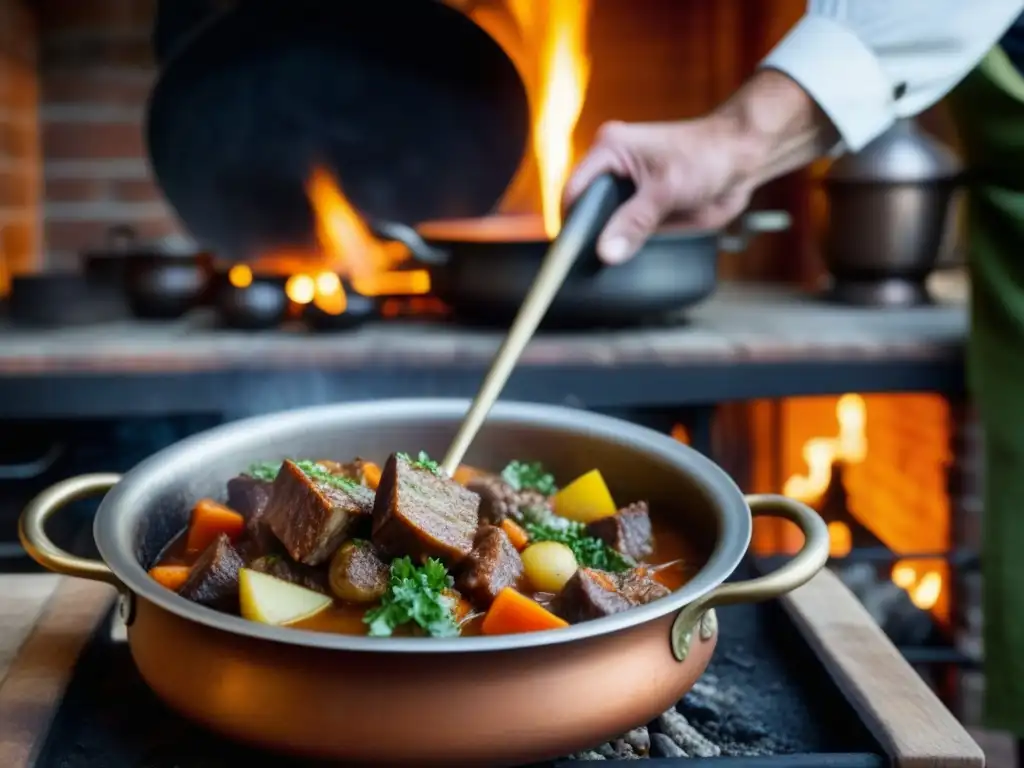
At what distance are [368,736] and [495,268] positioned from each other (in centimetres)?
131

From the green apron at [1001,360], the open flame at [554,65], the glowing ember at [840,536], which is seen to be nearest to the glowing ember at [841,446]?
the glowing ember at [840,536]

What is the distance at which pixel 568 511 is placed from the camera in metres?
1.08

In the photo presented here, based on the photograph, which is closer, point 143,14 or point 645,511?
point 645,511

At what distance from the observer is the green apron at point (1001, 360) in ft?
5.47

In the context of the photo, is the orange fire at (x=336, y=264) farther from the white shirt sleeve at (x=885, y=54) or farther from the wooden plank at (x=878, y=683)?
the wooden plank at (x=878, y=683)

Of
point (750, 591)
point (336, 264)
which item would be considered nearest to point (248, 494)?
point (750, 591)

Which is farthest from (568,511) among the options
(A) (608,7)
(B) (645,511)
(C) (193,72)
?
(A) (608,7)

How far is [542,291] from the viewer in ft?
3.85

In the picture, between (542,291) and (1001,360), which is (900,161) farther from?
(542,291)

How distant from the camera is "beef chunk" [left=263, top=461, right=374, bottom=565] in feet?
2.80

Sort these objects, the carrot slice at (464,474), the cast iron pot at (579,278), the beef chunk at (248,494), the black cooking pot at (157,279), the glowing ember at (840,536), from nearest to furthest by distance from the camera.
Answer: the beef chunk at (248,494), the carrot slice at (464,474), the cast iron pot at (579,278), the black cooking pot at (157,279), the glowing ember at (840,536)

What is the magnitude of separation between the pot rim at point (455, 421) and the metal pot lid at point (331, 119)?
164 centimetres

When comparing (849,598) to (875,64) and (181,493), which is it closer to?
(181,493)

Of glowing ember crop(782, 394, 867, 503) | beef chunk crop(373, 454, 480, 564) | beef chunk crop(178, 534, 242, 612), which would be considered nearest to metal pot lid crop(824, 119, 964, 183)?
glowing ember crop(782, 394, 867, 503)
